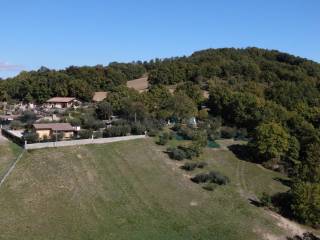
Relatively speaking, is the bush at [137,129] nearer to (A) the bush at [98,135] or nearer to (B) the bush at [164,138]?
(B) the bush at [164,138]

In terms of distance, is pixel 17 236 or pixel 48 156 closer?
pixel 17 236

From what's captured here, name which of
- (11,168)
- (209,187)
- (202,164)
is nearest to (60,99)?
(202,164)

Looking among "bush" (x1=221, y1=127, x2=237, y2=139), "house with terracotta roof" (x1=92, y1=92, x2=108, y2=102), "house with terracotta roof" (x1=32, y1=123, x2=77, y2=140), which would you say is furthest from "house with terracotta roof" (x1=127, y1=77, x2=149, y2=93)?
"house with terracotta roof" (x1=32, y1=123, x2=77, y2=140)

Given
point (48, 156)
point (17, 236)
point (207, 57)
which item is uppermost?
point (207, 57)

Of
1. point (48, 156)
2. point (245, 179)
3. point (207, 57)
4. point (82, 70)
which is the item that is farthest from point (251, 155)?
point (207, 57)

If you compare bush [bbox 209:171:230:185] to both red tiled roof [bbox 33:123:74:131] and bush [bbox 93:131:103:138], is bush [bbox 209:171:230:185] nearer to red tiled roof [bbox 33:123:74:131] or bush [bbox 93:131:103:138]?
bush [bbox 93:131:103:138]

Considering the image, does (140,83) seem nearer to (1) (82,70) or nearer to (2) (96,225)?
(1) (82,70)
